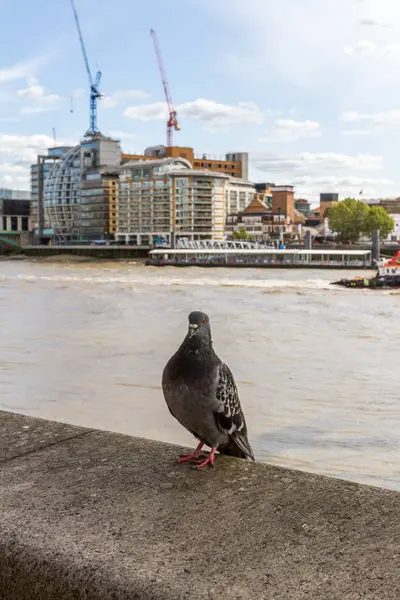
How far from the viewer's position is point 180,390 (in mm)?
2301

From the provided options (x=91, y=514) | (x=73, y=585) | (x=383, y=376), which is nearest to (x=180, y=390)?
(x=91, y=514)

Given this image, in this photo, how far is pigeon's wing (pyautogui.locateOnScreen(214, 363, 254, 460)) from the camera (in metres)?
2.32

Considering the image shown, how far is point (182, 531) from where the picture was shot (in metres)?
1.59

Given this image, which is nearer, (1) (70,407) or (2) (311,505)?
(2) (311,505)

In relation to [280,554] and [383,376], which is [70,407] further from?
[280,554]

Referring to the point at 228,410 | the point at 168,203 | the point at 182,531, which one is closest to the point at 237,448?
the point at 228,410

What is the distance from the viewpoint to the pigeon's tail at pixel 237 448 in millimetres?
2432

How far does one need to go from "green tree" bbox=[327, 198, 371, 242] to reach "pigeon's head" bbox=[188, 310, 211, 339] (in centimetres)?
9281

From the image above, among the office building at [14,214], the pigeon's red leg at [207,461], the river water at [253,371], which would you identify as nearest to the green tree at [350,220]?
the river water at [253,371]

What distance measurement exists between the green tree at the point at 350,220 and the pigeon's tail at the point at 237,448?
92.7 meters

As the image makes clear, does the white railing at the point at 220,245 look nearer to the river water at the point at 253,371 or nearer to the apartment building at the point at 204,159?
the apartment building at the point at 204,159

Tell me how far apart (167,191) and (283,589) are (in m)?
111

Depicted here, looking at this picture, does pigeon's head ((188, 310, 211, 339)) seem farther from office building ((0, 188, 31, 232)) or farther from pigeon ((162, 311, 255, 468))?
office building ((0, 188, 31, 232))

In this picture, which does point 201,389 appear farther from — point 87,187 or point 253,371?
point 87,187
